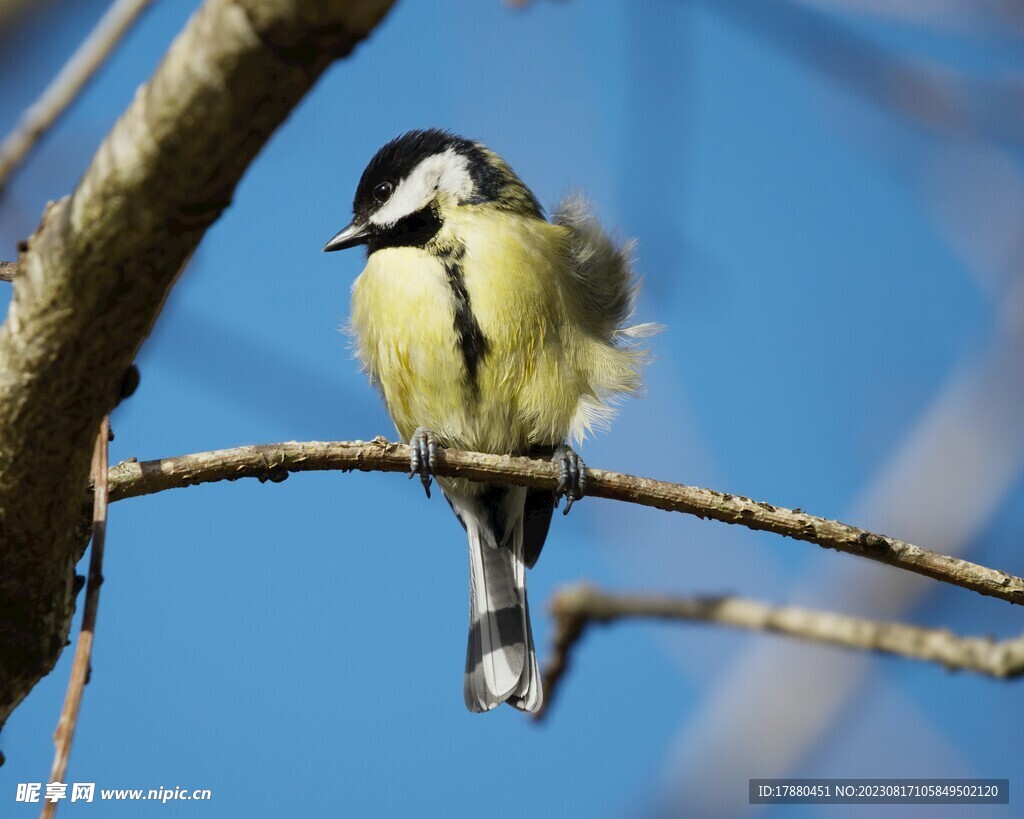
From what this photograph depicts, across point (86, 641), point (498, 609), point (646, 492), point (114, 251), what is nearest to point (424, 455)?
point (646, 492)

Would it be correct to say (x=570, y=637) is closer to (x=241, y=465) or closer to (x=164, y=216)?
(x=241, y=465)

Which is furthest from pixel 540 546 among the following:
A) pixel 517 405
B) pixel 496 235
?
pixel 496 235

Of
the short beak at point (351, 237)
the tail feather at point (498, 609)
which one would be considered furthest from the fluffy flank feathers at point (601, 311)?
the short beak at point (351, 237)

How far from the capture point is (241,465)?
2.02 meters

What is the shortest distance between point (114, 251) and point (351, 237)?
91.1 inches

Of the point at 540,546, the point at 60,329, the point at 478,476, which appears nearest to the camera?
the point at 60,329

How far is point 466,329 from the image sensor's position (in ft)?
9.84

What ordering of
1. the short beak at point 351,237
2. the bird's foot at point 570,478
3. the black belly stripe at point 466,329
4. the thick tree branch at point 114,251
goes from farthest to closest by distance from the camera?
the short beak at point 351,237 → the black belly stripe at point 466,329 → the bird's foot at point 570,478 → the thick tree branch at point 114,251

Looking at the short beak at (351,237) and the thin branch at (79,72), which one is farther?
the short beak at (351,237)

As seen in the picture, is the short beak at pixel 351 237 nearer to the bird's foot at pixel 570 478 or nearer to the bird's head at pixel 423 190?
the bird's head at pixel 423 190

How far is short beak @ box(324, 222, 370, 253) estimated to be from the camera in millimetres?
3463

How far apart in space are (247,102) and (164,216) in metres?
0.19

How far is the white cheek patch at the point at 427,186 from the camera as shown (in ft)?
11.0

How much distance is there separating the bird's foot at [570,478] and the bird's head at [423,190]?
0.81m
